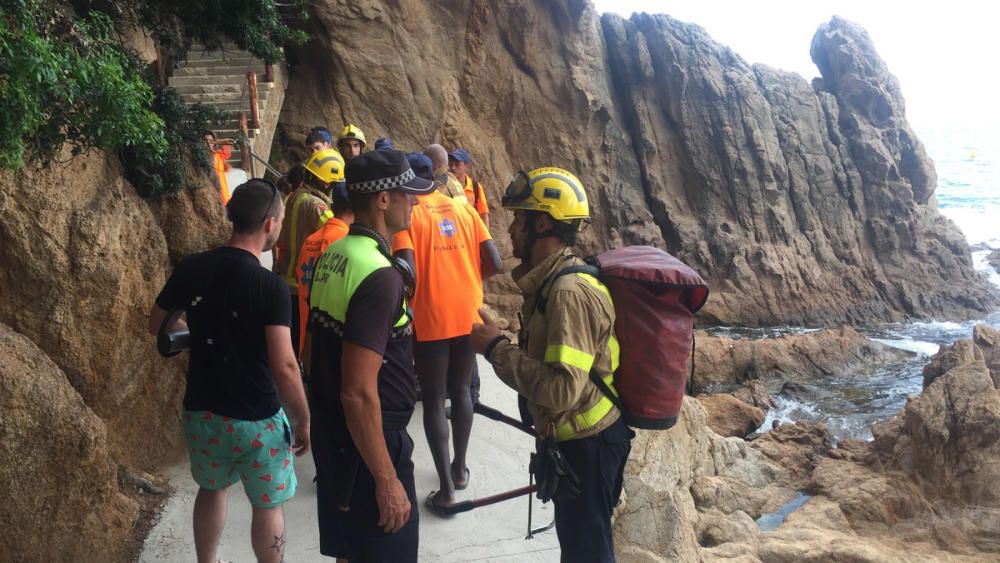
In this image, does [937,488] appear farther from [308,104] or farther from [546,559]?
[308,104]

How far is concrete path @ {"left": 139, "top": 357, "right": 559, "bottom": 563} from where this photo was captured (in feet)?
12.6

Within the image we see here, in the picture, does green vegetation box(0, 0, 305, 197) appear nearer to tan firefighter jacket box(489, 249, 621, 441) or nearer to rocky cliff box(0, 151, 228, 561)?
rocky cliff box(0, 151, 228, 561)

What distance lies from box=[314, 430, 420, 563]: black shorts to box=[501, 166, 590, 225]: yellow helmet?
1.02 m

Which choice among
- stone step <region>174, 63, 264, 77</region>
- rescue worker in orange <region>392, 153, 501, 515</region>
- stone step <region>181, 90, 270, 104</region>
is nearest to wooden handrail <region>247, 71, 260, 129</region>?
stone step <region>181, 90, 270, 104</region>

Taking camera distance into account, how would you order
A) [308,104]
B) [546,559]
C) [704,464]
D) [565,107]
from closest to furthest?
[546,559], [704,464], [308,104], [565,107]

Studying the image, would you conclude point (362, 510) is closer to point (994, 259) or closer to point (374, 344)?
point (374, 344)

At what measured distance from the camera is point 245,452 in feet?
9.55

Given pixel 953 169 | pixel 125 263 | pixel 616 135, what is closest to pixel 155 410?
pixel 125 263

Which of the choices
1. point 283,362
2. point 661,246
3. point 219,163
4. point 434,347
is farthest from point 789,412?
point 283,362

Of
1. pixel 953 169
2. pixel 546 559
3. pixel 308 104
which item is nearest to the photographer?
pixel 546 559

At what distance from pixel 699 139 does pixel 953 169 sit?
168 ft

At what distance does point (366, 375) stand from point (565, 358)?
70cm

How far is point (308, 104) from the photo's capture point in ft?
48.2

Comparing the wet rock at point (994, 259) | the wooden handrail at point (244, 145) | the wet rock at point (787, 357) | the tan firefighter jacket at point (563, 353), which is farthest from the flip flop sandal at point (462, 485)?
the wet rock at point (994, 259)
